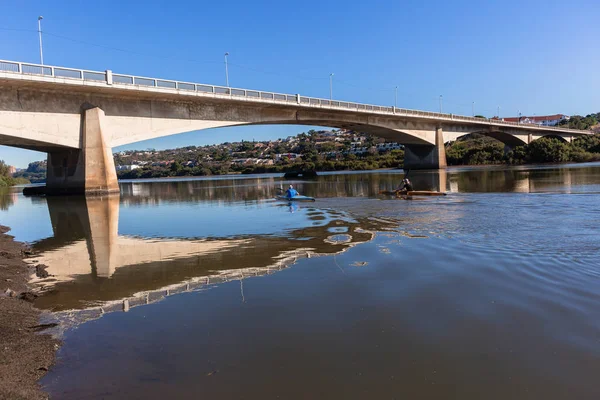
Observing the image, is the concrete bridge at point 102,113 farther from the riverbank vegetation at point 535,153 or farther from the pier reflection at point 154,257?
the riverbank vegetation at point 535,153

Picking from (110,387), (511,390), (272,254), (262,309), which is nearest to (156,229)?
(272,254)

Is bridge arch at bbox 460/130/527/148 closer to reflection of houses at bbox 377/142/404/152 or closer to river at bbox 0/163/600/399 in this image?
reflection of houses at bbox 377/142/404/152

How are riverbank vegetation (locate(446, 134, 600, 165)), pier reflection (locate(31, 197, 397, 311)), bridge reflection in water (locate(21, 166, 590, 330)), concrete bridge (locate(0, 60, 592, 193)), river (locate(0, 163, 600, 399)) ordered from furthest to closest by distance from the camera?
riverbank vegetation (locate(446, 134, 600, 165)) < concrete bridge (locate(0, 60, 592, 193)) < pier reflection (locate(31, 197, 397, 311)) < bridge reflection in water (locate(21, 166, 590, 330)) < river (locate(0, 163, 600, 399))

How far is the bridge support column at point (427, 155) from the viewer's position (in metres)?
79.6

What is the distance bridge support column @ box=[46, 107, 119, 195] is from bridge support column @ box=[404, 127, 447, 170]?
56.7 meters

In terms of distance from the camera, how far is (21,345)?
554 centimetres

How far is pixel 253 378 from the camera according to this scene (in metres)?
4.80

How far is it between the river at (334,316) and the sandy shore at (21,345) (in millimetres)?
186

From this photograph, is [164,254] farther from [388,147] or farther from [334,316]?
[388,147]

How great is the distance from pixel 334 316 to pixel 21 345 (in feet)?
13.0

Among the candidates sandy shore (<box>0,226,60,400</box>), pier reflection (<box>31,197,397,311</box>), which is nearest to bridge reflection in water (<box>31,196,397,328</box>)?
pier reflection (<box>31,197,397,311</box>)

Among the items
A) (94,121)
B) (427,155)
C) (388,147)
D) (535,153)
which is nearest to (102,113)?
(94,121)

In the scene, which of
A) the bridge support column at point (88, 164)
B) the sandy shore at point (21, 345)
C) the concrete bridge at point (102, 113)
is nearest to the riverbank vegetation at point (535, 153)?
the concrete bridge at point (102, 113)

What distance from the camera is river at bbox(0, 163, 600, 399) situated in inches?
183
